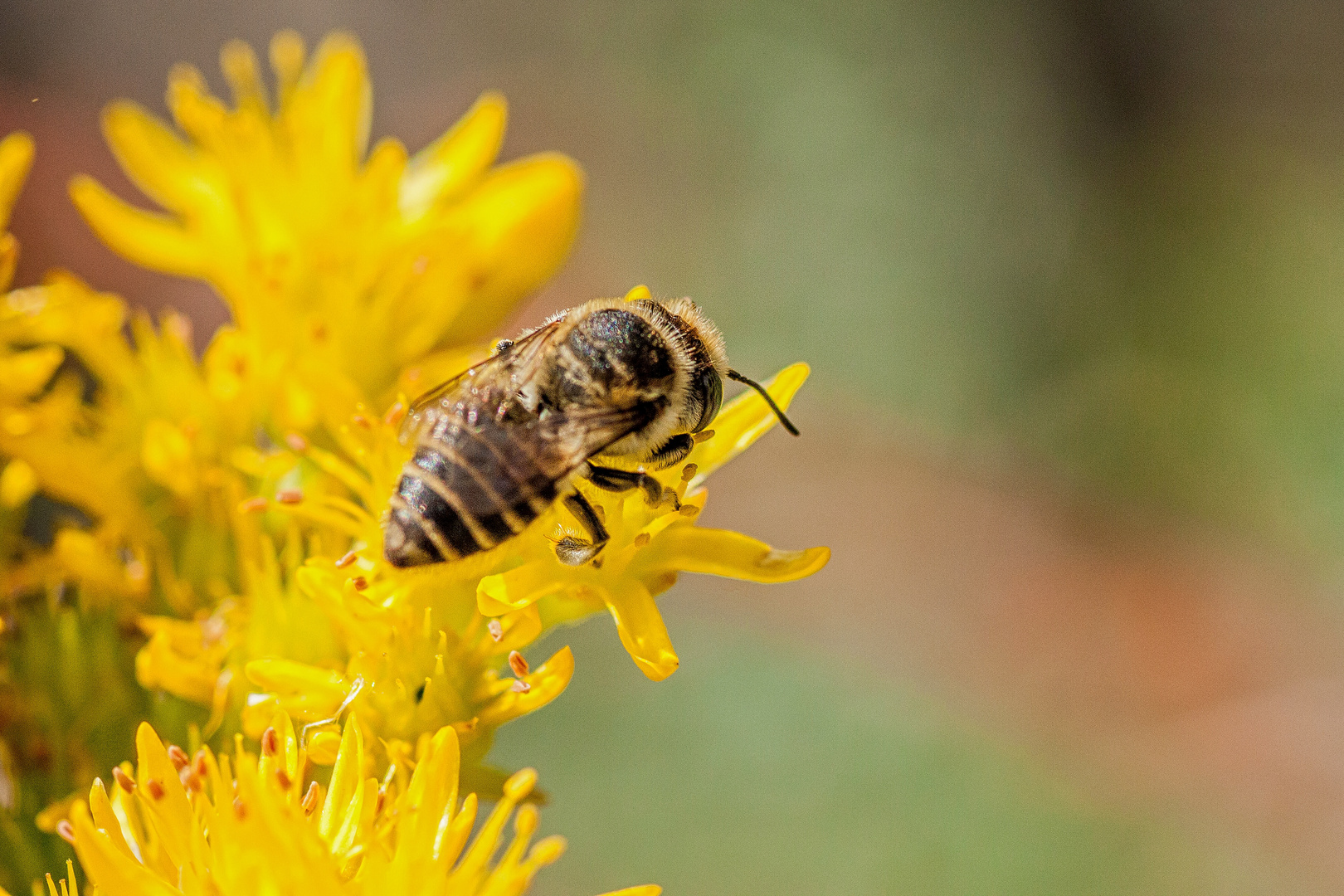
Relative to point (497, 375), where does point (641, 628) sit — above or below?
below

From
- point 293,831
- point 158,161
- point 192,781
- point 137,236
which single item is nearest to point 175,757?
point 192,781

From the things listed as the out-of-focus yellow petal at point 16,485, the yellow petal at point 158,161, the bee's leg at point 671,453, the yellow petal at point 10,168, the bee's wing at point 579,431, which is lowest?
the bee's leg at point 671,453

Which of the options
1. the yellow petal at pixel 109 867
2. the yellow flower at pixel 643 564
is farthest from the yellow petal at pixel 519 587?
the yellow petal at pixel 109 867

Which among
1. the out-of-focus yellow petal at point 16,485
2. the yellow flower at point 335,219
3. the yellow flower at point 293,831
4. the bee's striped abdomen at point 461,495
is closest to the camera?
the yellow flower at point 293,831

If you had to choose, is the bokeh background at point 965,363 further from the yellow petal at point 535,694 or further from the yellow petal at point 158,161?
the yellow petal at point 535,694

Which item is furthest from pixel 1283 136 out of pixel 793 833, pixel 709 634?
pixel 793 833

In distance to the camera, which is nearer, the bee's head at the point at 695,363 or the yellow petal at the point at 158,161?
the bee's head at the point at 695,363

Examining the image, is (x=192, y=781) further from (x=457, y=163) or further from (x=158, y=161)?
(x=158, y=161)
